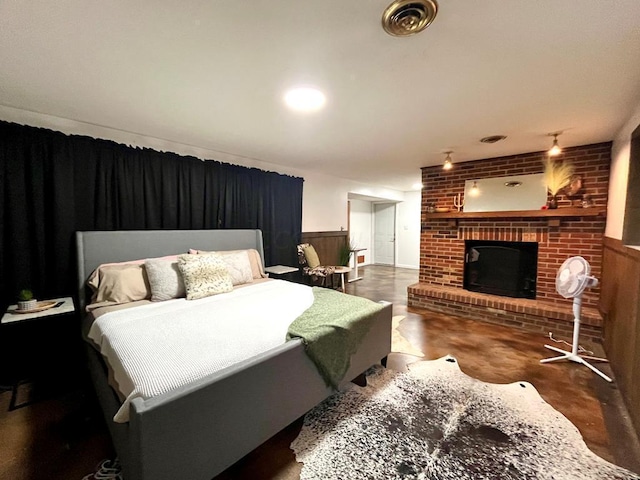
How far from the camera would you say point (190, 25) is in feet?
4.23

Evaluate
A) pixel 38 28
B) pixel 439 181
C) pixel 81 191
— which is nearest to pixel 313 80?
pixel 38 28

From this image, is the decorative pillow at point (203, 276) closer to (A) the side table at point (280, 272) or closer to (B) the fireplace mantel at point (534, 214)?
(A) the side table at point (280, 272)

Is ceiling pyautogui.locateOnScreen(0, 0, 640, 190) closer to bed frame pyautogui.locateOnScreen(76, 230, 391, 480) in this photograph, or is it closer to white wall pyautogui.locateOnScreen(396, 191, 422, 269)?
bed frame pyautogui.locateOnScreen(76, 230, 391, 480)

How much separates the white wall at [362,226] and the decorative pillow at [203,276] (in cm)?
520

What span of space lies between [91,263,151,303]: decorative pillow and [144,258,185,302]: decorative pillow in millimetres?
79

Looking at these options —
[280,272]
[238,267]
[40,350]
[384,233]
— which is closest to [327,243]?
[280,272]

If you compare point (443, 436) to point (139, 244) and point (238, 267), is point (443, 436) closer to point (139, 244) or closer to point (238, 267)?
point (238, 267)

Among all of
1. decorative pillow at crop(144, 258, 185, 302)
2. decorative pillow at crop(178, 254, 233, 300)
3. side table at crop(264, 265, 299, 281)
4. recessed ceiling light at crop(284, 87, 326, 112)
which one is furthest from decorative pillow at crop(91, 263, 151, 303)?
recessed ceiling light at crop(284, 87, 326, 112)

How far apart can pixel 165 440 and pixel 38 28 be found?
197 centimetres

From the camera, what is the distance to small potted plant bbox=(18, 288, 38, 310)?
209 centimetres

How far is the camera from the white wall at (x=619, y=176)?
243cm

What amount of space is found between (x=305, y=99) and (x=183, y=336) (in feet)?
6.04

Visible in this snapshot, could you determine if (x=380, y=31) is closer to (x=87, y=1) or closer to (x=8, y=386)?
(x=87, y=1)

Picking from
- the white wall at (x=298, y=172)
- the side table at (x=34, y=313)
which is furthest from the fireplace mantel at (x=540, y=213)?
the side table at (x=34, y=313)
